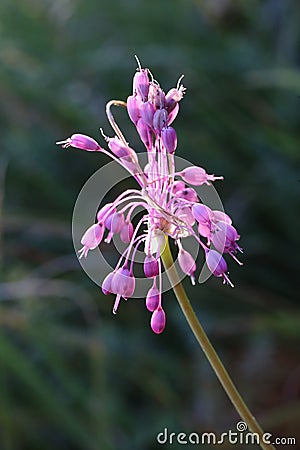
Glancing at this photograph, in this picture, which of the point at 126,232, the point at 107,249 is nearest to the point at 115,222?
the point at 126,232

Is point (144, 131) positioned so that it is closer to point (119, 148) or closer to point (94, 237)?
point (119, 148)

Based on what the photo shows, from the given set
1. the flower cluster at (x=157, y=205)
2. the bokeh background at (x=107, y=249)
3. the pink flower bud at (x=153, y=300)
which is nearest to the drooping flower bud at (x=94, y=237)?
the flower cluster at (x=157, y=205)

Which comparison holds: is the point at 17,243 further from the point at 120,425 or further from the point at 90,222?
the point at 120,425

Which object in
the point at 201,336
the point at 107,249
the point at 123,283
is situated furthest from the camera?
the point at 107,249

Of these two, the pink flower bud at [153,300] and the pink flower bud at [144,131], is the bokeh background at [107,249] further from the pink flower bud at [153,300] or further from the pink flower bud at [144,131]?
Answer: the pink flower bud at [144,131]

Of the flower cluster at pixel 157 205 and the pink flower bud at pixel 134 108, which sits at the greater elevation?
the pink flower bud at pixel 134 108

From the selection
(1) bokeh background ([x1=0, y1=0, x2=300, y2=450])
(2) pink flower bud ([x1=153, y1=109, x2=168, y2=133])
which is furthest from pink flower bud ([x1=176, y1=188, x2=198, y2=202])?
(1) bokeh background ([x1=0, y1=0, x2=300, y2=450])

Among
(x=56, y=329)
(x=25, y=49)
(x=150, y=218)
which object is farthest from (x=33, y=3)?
(x=150, y=218)

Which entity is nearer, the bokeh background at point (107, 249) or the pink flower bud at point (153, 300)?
the pink flower bud at point (153, 300)
